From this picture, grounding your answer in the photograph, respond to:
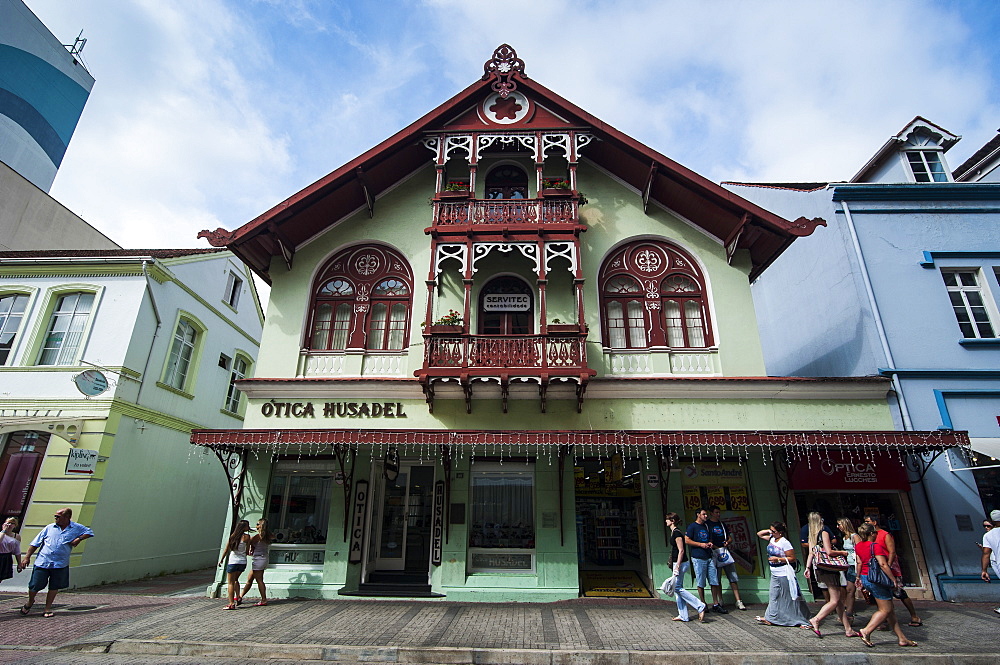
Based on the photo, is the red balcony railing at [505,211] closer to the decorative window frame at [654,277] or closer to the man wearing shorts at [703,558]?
the decorative window frame at [654,277]

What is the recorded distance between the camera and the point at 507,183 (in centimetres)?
1509

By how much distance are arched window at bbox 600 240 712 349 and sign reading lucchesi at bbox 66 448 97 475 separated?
1376 cm

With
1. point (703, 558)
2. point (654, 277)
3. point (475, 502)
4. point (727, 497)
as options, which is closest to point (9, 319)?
point (475, 502)

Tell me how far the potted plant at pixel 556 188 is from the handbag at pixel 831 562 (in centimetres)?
955

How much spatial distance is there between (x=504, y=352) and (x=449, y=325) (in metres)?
1.57

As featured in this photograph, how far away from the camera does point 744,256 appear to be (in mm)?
13586

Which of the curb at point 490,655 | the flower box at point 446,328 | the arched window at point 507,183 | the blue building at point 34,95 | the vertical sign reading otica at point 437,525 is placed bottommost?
the curb at point 490,655

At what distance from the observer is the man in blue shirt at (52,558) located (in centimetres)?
990

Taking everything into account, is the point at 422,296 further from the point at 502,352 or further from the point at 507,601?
the point at 507,601

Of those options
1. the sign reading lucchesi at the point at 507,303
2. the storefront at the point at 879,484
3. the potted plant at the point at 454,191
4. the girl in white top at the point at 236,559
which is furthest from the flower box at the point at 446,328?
the storefront at the point at 879,484

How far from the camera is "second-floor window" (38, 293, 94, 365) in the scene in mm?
14414

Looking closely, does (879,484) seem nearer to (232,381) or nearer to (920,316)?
(920,316)

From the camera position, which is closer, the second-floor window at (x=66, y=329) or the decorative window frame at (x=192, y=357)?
the second-floor window at (x=66, y=329)

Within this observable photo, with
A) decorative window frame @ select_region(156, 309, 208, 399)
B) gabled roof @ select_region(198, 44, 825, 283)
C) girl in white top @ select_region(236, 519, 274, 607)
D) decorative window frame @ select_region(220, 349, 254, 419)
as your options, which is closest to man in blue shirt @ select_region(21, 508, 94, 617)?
girl in white top @ select_region(236, 519, 274, 607)
